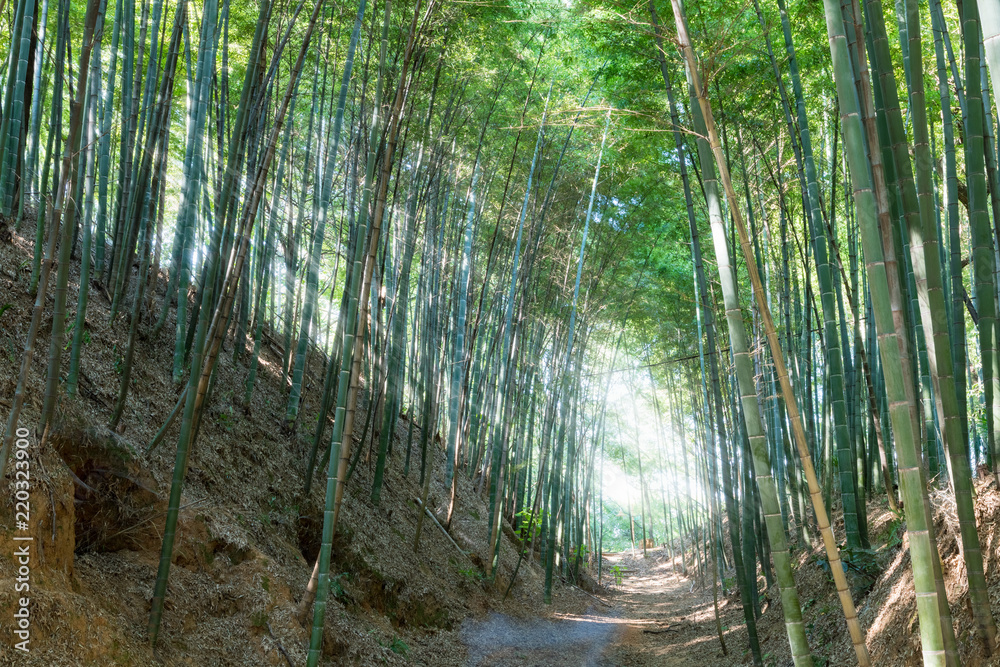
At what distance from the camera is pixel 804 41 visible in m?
4.70

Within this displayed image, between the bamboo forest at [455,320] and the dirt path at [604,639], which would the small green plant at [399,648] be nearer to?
the bamboo forest at [455,320]

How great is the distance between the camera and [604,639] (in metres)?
6.25

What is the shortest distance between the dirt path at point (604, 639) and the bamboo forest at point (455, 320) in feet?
0.20

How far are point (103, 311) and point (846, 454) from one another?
4641mm

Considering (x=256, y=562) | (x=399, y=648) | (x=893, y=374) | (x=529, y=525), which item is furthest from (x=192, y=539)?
(x=529, y=525)

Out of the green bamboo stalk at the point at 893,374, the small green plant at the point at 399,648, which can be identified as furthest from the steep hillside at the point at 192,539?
the green bamboo stalk at the point at 893,374

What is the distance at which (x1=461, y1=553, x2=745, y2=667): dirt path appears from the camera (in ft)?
16.5

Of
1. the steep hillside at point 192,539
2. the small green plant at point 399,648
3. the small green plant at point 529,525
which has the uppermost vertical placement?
the steep hillside at point 192,539

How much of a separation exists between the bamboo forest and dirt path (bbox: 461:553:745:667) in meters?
0.06

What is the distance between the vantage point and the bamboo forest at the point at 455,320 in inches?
77.5

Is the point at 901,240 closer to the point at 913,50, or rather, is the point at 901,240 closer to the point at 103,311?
the point at 913,50

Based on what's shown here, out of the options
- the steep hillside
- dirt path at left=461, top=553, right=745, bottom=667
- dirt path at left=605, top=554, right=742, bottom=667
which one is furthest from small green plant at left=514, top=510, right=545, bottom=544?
the steep hillside

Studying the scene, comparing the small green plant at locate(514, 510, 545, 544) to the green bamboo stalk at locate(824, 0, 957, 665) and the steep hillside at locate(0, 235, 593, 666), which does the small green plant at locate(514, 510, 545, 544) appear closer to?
the steep hillside at locate(0, 235, 593, 666)

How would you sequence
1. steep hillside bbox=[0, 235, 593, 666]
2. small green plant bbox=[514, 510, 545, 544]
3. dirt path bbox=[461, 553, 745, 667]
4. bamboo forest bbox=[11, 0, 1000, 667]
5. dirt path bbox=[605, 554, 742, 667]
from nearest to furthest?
bamboo forest bbox=[11, 0, 1000, 667] → steep hillside bbox=[0, 235, 593, 666] → dirt path bbox=[461, 553, 745, 667] → dirt path bbox=[605, 554, 742, 667] → small green plant bbox=[514, 510, 545, 544]
